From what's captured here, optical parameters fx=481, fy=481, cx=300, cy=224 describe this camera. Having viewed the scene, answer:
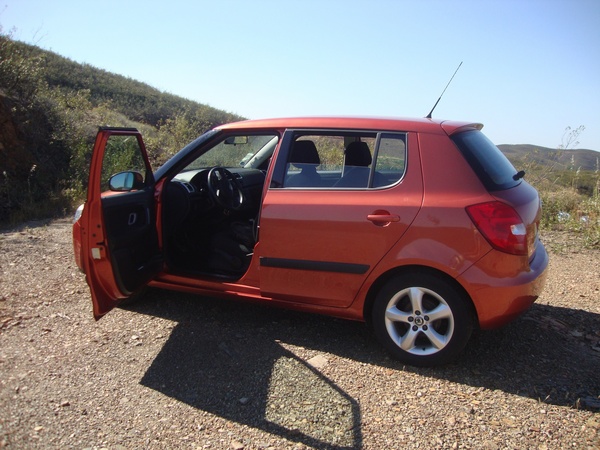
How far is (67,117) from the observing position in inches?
407

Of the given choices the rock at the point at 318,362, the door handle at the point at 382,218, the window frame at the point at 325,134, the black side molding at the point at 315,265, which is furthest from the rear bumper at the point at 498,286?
the rock at the point at 318,362

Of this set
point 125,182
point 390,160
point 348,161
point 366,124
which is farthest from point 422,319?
point 125,182

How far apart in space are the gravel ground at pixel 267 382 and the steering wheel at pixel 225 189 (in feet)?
3.10

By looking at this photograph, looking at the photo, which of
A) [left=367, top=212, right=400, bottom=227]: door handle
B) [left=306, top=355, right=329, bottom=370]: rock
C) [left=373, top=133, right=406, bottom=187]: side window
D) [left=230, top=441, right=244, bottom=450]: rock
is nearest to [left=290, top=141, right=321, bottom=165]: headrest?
[left=373, top=133, right=406, bottom=187]: side window

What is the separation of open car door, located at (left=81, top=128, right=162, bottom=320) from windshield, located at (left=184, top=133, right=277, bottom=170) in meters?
0.64

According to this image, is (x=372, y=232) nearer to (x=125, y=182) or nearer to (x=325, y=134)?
(x=325, y=134)

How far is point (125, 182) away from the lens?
3801 mm

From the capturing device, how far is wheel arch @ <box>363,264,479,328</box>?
3242 millimetres

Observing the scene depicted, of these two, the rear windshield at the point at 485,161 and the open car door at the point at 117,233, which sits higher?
the rear windshield at the point at 485,161

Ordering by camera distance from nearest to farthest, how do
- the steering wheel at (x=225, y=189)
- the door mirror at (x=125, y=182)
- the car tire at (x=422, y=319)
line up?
the car tire at (x=422, y=319) < the door mirror at (x=125, y=182) < the steering wheel at (x=225, y=189)

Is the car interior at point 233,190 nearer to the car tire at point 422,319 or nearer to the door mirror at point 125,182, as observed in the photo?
the door mirror at point 125,182

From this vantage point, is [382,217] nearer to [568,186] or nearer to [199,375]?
[199,375]

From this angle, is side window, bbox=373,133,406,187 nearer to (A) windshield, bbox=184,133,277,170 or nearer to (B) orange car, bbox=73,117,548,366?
(B) orange car, bbox=73,117,548,366

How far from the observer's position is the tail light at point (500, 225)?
121 inches
